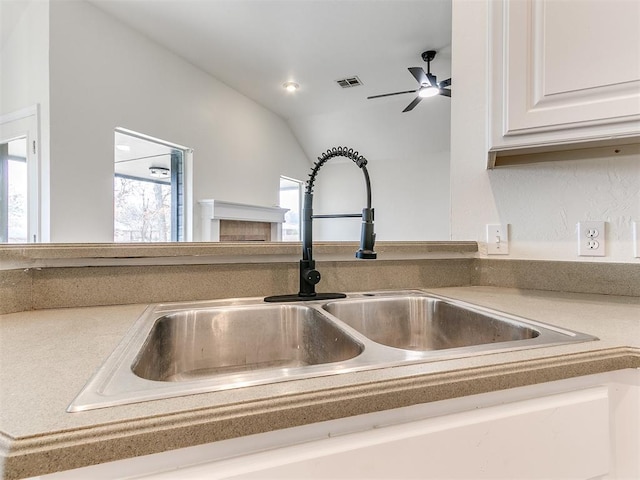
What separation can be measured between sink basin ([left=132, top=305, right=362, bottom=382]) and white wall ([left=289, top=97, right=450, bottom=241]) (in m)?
4.54

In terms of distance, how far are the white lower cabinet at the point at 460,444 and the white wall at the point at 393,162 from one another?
4.78 m

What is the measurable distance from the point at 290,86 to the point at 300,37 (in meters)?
1.11

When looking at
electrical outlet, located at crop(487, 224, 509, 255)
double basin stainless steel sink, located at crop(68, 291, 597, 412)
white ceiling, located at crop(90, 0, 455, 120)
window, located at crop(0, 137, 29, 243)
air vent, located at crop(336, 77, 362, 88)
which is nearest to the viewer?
double basin stainless steel sink, located at crop(68, 291, 597, 412)

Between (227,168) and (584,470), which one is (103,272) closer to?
(584,470)

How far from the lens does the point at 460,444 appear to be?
0.51m

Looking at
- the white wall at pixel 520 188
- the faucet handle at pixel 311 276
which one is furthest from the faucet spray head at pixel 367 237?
the white wall at pixel 520 188

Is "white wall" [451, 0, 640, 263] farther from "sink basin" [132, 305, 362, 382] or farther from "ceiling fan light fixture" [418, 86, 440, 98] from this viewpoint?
"ceiling fan light fixture" [418, 86, 440, 98]

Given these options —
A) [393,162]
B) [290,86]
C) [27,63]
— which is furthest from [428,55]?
[27,63]

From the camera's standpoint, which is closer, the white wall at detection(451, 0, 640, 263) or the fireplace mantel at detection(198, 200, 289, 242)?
the white wall at detection(451, 0, 640, 263)

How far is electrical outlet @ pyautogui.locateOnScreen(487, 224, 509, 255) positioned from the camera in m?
1.30

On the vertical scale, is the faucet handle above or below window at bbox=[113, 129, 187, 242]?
below

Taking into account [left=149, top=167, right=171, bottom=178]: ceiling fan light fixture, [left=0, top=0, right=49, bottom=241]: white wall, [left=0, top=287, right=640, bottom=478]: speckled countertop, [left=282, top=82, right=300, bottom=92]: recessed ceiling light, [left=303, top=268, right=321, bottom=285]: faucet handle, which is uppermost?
[left=282, top=82, right=300, bottom=92]: recessed ceiling light

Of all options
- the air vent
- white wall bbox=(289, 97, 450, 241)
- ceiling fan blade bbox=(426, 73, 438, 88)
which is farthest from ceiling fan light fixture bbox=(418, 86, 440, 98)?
white wall bbox=(289, 97, 450, 241)

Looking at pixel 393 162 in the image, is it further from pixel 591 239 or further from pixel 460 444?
pixel 460 444
